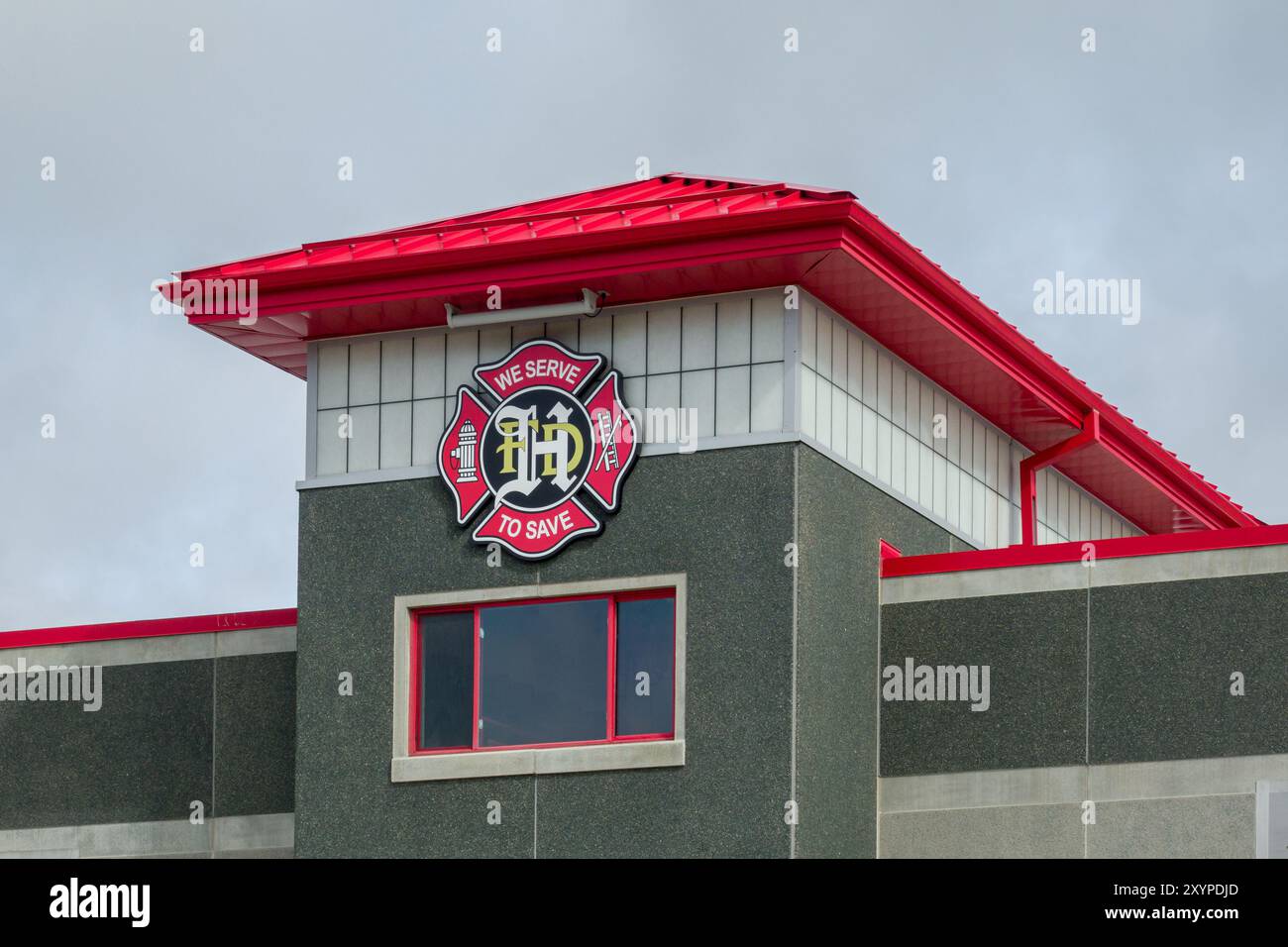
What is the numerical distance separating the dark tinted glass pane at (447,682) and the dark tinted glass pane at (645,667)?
1397mm

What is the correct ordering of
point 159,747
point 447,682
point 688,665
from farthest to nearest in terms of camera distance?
point 159,747
point 447,682
point 688,665

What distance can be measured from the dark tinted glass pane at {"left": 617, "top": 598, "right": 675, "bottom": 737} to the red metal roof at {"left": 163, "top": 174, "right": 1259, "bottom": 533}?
2695 mm

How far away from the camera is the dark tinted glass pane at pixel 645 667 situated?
18750 mm

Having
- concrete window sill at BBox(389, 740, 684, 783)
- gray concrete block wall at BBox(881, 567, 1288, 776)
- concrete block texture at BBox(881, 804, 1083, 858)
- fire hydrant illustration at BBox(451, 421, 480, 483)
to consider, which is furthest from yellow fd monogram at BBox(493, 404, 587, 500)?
concrete block texture at BBox(881, 804, 1083, 858)

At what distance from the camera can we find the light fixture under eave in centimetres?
1934

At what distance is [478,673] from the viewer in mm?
19391

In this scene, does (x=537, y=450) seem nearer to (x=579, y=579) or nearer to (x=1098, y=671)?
(x=579, y=579)

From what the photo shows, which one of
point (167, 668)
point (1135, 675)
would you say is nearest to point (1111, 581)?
point (1135, 675)

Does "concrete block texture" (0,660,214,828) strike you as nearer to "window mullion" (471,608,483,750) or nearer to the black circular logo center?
"window mullion" (471,608,483,750)

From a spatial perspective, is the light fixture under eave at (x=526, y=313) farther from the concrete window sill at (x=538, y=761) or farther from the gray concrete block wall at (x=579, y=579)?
the concrete window sill at (x=538, y=761)

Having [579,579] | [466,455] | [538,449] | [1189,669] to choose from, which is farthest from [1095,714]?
[466,455]

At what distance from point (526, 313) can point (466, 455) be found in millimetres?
1336

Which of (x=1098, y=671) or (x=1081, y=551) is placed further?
(x=1081, y=551)
